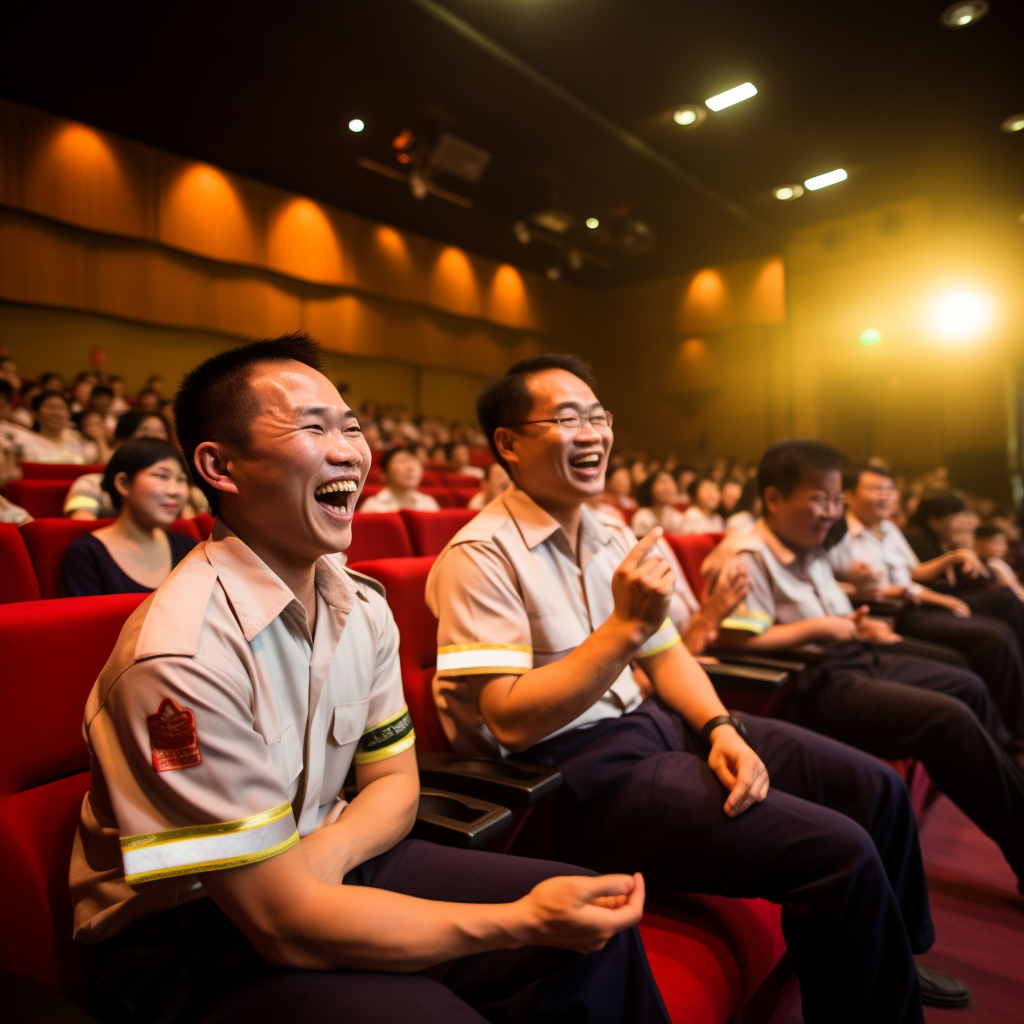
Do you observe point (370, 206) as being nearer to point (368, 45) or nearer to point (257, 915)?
point (368, 45)

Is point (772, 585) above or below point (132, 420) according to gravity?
below

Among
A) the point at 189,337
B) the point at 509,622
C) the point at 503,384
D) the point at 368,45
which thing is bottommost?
the point at 509,622

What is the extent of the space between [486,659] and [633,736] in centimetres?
28

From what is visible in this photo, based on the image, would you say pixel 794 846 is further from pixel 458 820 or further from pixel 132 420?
pixel 132 420

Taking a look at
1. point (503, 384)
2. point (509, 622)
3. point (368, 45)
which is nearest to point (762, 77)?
point (368, 45)

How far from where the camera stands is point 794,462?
181 centimetres

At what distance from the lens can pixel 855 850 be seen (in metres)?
0.91

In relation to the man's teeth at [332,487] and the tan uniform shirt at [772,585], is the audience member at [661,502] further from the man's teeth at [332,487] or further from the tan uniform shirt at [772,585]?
the man's teeth at [332,487]

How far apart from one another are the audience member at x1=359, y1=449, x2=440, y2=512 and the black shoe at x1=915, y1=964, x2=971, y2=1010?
2856mm

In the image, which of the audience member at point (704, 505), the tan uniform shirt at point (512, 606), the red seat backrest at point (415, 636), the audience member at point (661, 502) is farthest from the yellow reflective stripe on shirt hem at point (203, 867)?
the audience member at point (704, 505)

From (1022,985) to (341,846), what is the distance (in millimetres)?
1318

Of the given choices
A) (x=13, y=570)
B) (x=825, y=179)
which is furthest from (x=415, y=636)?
(x=825, y=179)

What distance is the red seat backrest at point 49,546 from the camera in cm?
164

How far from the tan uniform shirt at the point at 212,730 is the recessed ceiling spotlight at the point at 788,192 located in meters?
7.75
